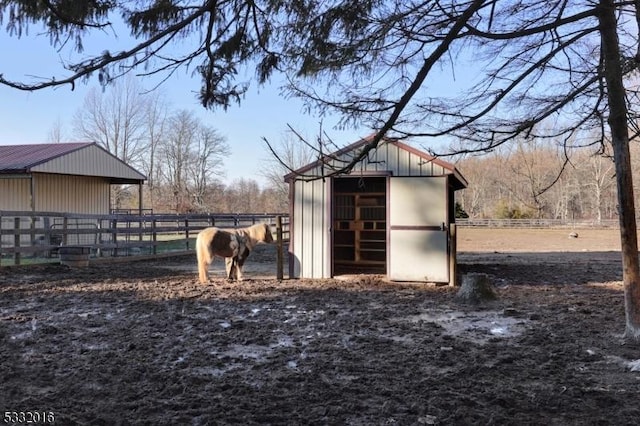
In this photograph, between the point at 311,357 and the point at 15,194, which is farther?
the point at 15,194

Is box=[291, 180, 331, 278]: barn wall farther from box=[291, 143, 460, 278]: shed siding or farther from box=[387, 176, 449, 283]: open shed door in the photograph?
box=[387, 176, 449, 283]: open shed door

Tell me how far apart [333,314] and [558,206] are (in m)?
45.7

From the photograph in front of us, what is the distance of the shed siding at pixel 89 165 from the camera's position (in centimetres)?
A: 1500

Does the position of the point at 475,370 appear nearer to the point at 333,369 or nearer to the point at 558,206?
the point at 333,369

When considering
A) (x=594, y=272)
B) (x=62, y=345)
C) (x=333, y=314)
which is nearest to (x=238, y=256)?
(x=333, y=314)

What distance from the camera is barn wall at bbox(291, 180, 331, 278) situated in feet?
34.4

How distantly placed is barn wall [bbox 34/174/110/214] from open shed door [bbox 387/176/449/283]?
11.1 m

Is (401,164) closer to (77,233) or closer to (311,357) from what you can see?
(311,357)

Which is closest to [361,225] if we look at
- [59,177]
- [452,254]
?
[452,254]

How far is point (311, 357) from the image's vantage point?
15.8 ft

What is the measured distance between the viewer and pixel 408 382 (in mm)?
4070

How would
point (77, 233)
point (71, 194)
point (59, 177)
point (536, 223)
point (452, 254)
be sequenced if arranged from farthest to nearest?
point (536, 223), point (71, 194), point (59, 177), point (77, 233), point (452, 254)

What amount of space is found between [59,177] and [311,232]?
9.83 metres

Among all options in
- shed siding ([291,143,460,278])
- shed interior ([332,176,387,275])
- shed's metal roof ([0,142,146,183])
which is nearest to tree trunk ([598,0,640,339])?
shed siding ([291,143,460,278])
